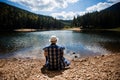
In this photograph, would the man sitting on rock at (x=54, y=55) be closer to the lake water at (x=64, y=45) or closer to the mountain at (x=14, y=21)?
the lake water at (x=64, y=45)

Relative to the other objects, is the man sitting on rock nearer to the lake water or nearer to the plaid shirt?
the plaid shirt

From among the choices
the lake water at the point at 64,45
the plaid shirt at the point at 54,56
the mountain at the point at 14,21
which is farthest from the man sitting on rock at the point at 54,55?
the mountain at the point at 14,21

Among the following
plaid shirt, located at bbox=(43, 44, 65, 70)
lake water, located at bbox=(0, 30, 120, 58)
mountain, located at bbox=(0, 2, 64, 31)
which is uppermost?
mountain, located at bbox=(0, 2, 64, 31)

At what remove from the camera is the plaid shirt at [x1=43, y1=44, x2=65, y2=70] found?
8867 mm

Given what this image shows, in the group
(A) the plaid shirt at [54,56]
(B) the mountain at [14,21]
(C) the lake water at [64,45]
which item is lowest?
(C) the lake water at [64,45]

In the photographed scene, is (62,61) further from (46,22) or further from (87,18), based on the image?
(46,22)

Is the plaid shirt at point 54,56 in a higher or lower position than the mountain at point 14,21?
lower

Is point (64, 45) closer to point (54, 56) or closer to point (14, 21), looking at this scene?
point (54, 56)

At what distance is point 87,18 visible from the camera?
136 meters

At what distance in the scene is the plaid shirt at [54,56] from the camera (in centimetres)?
887

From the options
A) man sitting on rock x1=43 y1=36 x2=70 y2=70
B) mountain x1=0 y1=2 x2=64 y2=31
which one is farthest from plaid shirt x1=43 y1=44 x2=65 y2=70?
mountain x1=0 y1=2 x2=64 y2=31

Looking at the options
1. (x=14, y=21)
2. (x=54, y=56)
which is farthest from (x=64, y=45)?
(x=14, y=21)

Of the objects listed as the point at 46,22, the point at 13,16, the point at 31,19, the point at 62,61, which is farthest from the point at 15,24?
the point at 62,61

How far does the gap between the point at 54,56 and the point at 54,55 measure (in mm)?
69
